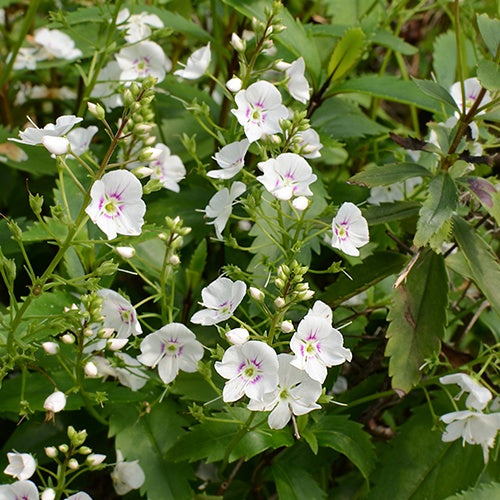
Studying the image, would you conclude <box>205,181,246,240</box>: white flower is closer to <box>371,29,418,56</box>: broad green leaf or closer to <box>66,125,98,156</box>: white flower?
<box>66,125,98,156</box>: white flower

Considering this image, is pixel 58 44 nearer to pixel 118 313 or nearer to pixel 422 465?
pixel 118 313

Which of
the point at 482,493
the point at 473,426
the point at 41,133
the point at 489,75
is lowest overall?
the point at 482,493

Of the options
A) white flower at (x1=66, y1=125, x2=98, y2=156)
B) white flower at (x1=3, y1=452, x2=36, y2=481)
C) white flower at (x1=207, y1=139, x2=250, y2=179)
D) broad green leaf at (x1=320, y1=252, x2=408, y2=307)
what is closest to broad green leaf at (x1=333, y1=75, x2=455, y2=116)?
broad green leaf at (x1=320, y1=252, x2=408, y2=307)

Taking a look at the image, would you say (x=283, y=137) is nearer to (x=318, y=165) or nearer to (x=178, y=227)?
(x=178, y=227)

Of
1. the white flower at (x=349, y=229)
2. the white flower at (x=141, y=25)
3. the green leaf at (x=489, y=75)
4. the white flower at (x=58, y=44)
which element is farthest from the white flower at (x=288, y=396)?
the white flower at (x=58, y=44)

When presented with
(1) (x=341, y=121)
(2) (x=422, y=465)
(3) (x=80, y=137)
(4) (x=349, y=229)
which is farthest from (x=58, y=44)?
(2) (x=422, y=465)

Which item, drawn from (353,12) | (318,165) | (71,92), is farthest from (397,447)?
(71,92)

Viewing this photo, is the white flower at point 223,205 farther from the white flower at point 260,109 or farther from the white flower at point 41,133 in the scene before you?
the white flower at point 41,133
